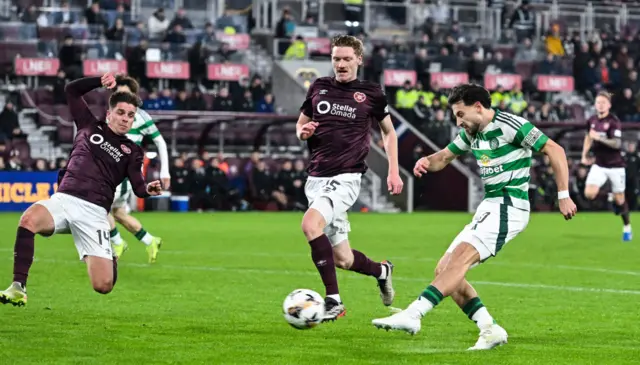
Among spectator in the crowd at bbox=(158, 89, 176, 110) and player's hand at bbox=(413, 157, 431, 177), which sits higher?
player's hand at bbox=(413, 157, 431, 177)

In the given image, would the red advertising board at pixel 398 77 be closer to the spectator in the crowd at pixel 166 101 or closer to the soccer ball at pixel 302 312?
the spectator in the crowd at pixel 166 101

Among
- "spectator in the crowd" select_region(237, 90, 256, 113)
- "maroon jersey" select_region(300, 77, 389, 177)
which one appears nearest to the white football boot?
"maroon jersey" select_region(300, 77, 389, 177)

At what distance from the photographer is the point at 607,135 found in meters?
21.6

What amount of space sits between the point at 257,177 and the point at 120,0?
778cm

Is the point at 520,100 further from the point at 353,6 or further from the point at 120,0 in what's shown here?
the point at 120,0

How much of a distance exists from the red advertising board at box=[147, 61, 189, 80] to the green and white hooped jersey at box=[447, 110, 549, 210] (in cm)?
2542

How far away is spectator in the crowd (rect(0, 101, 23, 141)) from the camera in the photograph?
30.6m

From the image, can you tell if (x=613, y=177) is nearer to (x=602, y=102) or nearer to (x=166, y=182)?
(x=602, y=102)

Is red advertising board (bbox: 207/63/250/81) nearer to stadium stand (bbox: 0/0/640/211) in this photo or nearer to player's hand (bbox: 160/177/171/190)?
stadium stand (bbox: 0/0/640/211)

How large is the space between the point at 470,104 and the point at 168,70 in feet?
84.5

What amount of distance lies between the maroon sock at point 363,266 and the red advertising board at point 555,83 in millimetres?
29232

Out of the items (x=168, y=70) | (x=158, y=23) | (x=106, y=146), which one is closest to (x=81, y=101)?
(x=106, y=146)

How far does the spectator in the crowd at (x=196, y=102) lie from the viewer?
3253 cm

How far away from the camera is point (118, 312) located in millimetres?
10641
